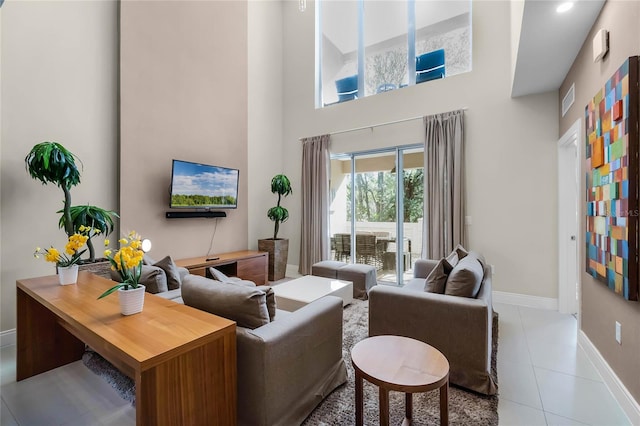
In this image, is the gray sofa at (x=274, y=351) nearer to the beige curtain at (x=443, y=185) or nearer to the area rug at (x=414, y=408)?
the area rug at (x=414, y=408)

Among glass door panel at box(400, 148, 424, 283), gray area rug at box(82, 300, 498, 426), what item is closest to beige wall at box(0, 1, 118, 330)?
gray area rug at box(82, 300, 498, 426)

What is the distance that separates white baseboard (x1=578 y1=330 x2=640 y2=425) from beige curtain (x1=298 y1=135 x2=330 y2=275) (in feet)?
11.8

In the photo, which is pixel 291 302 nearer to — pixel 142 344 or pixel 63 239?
pixel 142 344

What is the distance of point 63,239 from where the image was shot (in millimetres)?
3135

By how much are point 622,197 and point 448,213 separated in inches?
91.9

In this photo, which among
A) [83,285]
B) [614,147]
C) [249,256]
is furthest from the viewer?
[249,256]

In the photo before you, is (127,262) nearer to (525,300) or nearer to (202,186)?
(202,186)

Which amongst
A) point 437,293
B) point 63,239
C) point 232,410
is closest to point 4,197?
point 63,239

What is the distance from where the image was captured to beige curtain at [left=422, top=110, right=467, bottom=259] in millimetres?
4098

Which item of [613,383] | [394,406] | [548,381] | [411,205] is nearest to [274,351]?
[394,406]

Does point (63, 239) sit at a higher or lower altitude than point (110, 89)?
lower

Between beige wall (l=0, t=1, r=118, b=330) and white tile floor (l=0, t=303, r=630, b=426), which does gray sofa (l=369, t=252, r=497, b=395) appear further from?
beige wall (l=0, t=1, r=118, b=330)

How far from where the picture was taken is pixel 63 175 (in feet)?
9.01

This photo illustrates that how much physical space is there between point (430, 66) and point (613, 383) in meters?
4.33
